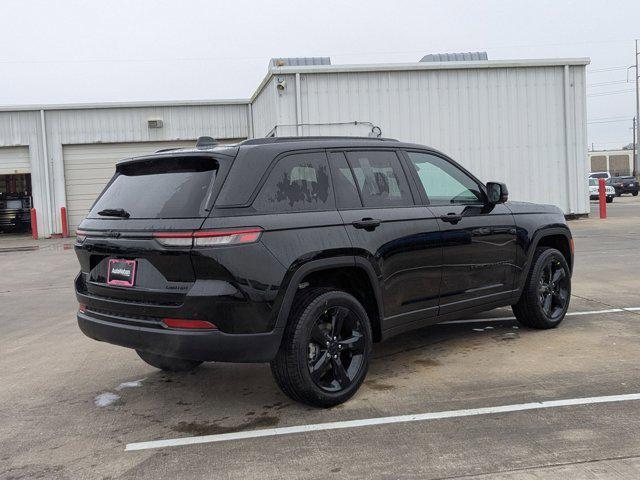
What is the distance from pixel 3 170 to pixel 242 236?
74.1ft

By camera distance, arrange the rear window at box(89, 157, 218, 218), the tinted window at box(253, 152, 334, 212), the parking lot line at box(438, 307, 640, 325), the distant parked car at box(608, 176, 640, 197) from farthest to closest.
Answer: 1. the distant parked car at box(608, 176, 640, 197)
2. the parking lot line at box(438, 307, 640, 325)
3. the tinted window at box(253, 152, 334, 212)
4. the rear window at box(89, 157, 218, 218)

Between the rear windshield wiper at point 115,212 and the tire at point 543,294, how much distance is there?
3.62 m

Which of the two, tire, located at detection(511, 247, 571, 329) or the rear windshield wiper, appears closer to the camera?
the rear windshield wiper

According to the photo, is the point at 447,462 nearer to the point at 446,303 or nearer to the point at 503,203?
the point at 446,303

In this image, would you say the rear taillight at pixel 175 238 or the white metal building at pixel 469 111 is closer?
the rear taillight at pixel 175 238

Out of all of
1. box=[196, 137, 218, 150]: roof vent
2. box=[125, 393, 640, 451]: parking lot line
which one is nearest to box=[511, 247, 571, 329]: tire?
box=[125, 393, 640, 451]: parking lot line

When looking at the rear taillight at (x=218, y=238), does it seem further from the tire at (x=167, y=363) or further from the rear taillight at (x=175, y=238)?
the tire at (x=167, y=363)

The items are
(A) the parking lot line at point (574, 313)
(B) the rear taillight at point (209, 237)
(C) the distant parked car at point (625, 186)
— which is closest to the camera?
(B) the rear taillight at point (209, 237)

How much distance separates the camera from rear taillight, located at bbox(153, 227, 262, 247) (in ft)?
12.1

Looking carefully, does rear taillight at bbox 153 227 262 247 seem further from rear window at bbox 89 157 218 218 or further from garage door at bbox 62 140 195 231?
garage door at bbox 62 140 195 231

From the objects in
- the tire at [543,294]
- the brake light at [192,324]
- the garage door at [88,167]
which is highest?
the garage door at [88,167]

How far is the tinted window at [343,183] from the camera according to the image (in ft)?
14.4

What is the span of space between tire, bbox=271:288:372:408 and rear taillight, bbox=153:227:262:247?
1.87ft

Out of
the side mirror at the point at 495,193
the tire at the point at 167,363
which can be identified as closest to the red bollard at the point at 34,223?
the tire at the point at 167,363
